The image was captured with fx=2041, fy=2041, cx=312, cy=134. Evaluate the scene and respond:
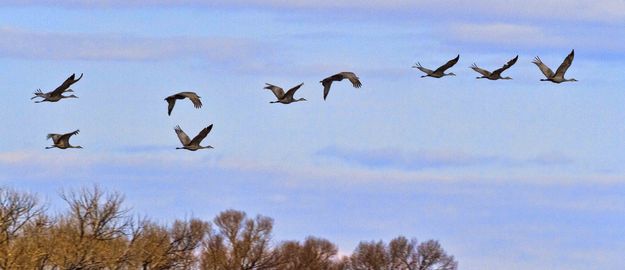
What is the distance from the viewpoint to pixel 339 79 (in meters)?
62.0

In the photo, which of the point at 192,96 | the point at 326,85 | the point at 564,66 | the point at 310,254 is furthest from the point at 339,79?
the point at 310,254

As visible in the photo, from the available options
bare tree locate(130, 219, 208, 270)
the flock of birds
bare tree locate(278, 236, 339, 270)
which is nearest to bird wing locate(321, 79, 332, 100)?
the flock of birds

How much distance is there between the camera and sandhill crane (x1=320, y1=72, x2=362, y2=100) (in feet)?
200

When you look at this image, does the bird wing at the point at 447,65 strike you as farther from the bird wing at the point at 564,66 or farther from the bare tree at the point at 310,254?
the bare tree at the point at 310,254

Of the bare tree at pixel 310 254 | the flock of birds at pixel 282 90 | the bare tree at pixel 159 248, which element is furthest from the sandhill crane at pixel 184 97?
the bare tree at pixel 310 254

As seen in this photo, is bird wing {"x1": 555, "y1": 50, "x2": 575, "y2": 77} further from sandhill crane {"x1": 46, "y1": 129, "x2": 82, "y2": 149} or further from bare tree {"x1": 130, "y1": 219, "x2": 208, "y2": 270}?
bare tree {"x1": 130, "y1": 219, "x2": 208, "y2": 270}

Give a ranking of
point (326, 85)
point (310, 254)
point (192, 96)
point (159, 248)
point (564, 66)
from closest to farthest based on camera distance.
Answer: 1. point (192, 96)
2. point (326, 85)
3. point (564, 66)
4. point (159, 248)
5. point (310, 254)

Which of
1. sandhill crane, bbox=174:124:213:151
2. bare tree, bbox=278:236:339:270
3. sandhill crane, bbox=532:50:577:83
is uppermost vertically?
bare tree, bbox=278:236:339:270

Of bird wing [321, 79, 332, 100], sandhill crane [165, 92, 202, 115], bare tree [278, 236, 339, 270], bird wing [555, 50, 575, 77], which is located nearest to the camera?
sandhill crane [165, 92, 202, 115]

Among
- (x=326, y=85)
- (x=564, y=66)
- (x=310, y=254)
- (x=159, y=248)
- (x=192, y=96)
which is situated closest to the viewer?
(x=192, y=96)

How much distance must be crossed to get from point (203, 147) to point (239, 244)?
85.2 m

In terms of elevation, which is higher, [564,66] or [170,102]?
[564,66]

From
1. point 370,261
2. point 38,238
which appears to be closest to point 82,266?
point 38,238

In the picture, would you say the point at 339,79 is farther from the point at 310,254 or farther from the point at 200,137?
the point at 310,254
